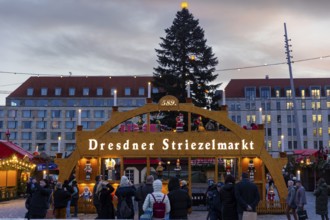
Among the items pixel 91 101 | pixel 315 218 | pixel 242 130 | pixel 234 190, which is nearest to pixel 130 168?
pixel 242 130

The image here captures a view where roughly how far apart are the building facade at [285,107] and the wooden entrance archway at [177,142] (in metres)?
78.4

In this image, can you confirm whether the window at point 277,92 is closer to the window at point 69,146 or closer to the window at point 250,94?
the window at point 250,94

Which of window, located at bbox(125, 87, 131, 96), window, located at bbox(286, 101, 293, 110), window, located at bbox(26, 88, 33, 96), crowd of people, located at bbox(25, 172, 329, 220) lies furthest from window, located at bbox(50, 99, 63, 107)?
crowd of people, located at bbox(25, 172, 329, 220)

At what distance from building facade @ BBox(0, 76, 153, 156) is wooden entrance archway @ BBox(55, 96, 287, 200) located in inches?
2974

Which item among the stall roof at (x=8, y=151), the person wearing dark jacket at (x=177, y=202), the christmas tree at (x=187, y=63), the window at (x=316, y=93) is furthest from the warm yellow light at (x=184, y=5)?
the window at (x=316, y=93)

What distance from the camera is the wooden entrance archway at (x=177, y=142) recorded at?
69.8 feet

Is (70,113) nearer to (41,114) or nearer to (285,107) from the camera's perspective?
(41,114)

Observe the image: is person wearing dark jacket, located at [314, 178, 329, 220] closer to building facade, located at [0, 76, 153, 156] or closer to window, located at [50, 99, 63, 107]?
building facade, located at [0, 76, 153, 156]

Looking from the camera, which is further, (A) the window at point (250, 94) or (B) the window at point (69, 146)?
(A) the window at point (250, 94)

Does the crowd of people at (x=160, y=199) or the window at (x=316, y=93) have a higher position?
the window at (x=316, y=93)

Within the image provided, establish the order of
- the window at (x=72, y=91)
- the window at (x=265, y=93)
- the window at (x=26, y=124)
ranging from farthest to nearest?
the window at (x=265, y=93)
the window at (x=26, y=124)
the window at (x=72, y=91)

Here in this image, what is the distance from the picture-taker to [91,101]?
9806 cm

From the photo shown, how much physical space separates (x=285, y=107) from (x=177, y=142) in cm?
8177

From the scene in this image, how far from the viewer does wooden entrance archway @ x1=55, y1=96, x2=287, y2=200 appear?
21.3m
